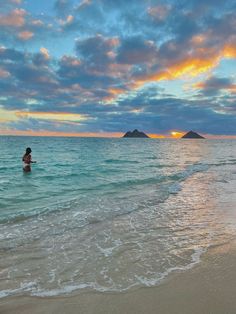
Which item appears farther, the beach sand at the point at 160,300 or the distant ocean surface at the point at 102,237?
the distant ocean surface at the point at 102,237

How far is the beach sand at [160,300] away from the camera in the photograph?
14.8ft

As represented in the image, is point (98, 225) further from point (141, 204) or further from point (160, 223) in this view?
point (141, 204)

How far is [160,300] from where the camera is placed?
15.7ft

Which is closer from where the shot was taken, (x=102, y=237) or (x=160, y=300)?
(x=160, y=300)

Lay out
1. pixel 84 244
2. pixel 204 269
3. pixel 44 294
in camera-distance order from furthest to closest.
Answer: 1. pixel 84 244
2. pixel 204 269
3. pixel 44 294

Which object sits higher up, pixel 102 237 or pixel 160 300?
pixel 160 300

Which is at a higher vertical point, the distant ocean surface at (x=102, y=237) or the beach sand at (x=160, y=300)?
the beach sand at (x=160, y=300)

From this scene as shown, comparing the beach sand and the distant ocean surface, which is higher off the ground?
the beach sand

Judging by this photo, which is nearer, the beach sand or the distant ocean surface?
the beach sand

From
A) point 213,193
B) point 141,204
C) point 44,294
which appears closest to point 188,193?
point 213,193

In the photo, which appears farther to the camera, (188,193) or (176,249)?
(188,193)

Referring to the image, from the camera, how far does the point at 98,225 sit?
9.47 meters

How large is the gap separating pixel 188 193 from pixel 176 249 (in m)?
8.99

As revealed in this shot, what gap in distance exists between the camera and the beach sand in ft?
14.8
